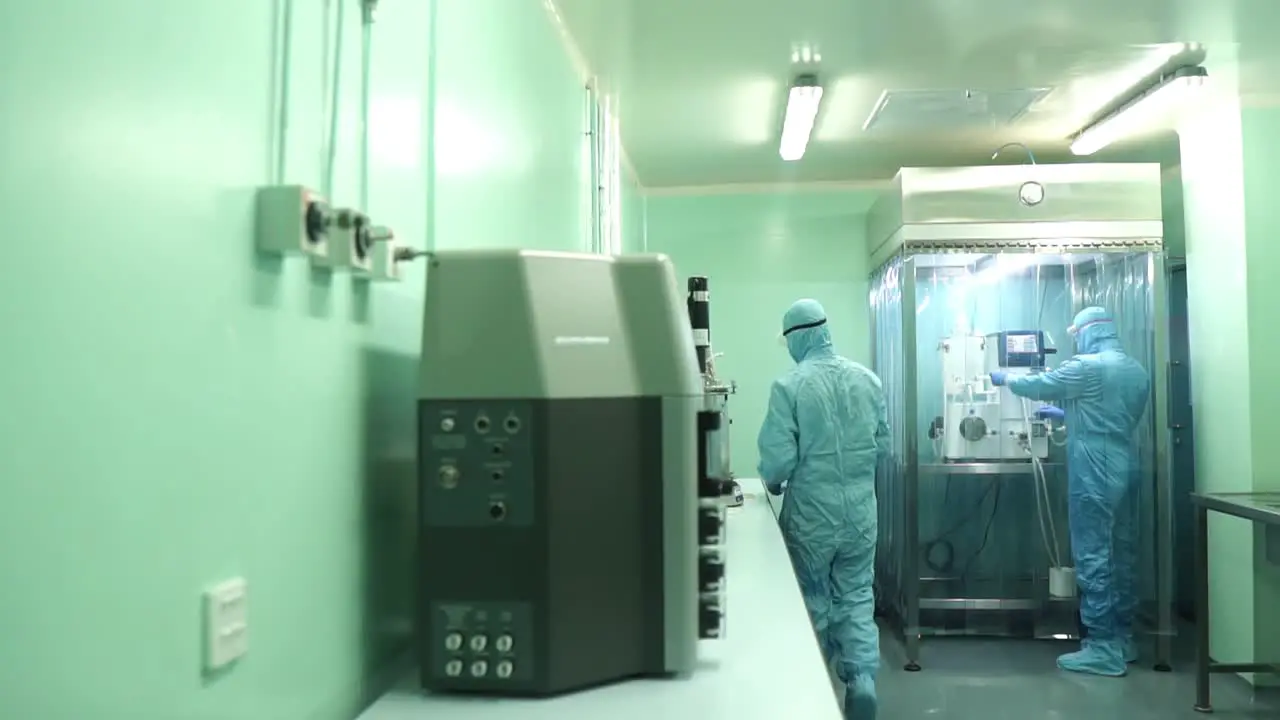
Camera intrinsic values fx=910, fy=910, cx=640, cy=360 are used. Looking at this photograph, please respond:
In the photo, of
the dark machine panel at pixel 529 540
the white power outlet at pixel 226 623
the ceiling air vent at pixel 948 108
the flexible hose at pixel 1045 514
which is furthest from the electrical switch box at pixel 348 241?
the flexible hose at pixel 1045 514

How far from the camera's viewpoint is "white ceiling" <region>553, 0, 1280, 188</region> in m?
2.83

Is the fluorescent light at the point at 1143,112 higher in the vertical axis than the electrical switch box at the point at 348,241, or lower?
higher

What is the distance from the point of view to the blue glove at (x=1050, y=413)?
4.23 meters

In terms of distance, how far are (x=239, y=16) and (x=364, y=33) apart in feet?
1.18

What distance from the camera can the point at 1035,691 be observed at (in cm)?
366

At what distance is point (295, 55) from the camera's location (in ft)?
3.74

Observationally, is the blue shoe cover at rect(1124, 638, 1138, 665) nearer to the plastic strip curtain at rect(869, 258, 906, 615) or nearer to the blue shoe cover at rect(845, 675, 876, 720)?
the plastic strip curtain at rect(869, 258, 906, 615)

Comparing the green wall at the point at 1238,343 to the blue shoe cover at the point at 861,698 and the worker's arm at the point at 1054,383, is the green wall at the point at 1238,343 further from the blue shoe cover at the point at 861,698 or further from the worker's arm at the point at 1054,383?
the blue shoe cover at the point at 861,698

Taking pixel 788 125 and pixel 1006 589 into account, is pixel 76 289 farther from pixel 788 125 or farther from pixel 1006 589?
pixel 1006 589

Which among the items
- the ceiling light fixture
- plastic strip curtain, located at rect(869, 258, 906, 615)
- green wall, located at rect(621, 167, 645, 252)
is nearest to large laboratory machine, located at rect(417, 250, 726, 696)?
the ceiling light fixture

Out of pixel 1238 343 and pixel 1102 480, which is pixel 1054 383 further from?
pixel 1238 343

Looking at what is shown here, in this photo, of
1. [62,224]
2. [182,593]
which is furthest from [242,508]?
[62,224]

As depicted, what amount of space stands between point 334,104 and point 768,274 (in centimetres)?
413

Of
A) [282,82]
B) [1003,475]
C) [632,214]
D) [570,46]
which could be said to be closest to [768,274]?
[632,214]
